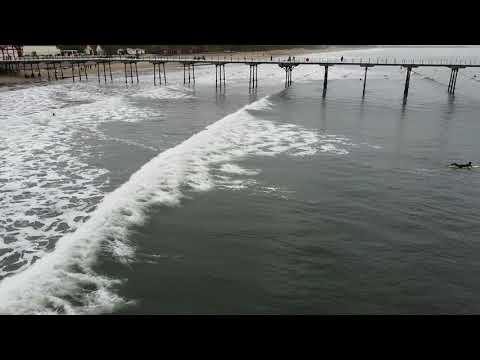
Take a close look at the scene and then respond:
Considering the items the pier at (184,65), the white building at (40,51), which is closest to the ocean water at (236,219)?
the pier at (184,65)

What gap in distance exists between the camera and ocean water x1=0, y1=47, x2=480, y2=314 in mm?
11203

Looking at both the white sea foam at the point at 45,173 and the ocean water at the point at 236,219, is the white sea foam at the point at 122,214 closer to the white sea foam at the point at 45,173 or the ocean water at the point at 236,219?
the ocean water at the point at 236,219

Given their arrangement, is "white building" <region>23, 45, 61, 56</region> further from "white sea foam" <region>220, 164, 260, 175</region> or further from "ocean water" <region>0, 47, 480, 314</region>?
"white sea foam" <region>220, 164, 260, 175</region>

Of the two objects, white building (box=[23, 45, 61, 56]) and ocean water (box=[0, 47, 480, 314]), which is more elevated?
white building (box=[23, 45, 61, 56])

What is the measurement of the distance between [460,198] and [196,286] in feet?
45.8

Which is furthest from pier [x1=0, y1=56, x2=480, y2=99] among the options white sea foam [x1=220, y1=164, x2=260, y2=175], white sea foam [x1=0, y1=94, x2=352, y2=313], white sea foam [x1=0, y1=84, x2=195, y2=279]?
white sea foam [x1=220, y1=164, x2=260, y2=175]

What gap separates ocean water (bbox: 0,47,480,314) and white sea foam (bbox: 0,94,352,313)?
0.21ft

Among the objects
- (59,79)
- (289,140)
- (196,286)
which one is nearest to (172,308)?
(196,286)

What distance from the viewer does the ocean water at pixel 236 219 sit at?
11.2 m

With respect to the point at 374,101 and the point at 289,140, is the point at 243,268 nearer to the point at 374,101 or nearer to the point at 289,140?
the point at 289,140

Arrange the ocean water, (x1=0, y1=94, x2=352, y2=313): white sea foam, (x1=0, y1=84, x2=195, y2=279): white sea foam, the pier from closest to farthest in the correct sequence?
(x1=0, y1=94, x2=352, y2=313): white sea foam
the ocean water
(x1=0, y1=84, x2=195, y2=279): white sea foam
the pier

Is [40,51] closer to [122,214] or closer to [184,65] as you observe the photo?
[184,65]

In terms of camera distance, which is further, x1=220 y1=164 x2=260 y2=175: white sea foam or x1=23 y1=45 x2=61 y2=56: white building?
x1=23 y1=45 x2=61 y2=56: white building

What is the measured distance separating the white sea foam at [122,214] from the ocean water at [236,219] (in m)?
0.06
